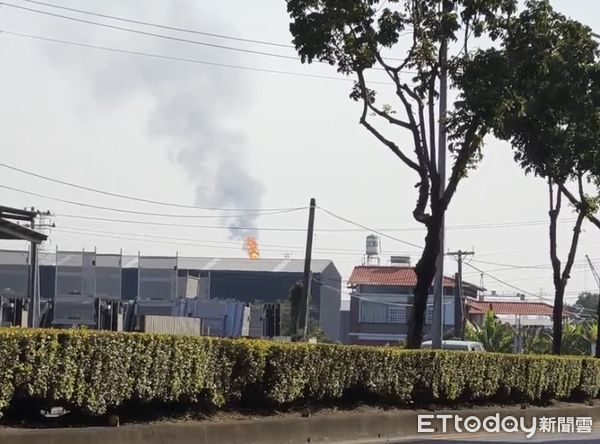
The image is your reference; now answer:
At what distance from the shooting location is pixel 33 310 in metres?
23.3

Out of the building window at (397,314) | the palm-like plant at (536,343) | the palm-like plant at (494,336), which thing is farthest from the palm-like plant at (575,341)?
the building window at (397,314)

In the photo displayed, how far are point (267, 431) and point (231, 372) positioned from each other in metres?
0.98

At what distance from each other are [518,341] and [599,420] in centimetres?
3380

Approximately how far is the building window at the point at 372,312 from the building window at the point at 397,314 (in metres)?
0.49

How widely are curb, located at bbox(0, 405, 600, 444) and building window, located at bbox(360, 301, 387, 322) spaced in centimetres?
6256

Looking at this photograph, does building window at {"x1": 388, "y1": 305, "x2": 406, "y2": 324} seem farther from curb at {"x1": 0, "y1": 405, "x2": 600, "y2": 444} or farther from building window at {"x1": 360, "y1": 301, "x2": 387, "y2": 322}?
curb at {"x1": 0, "y1": 405, "x2": 600, "y2": 444}

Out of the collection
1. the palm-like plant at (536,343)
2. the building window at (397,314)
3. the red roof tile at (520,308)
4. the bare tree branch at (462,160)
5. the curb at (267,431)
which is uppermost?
the bare tree branch at (462,160)

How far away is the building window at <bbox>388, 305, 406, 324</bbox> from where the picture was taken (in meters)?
83.0

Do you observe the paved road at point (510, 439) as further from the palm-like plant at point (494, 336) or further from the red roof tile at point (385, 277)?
the red roof tile at point (385, 277)

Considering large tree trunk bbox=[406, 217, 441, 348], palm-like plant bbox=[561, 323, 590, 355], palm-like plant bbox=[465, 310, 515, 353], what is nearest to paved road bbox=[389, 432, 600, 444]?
large tree trunk bbox=[406, 217, 441, 348]

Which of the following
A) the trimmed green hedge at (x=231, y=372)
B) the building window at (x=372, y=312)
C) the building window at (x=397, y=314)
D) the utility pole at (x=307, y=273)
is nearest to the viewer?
the trimmed green hedge at (x=231, y=372)

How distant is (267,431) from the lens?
15.2 meters

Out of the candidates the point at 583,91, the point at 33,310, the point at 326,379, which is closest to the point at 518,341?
the point at 583,91

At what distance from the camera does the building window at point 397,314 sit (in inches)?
3268
